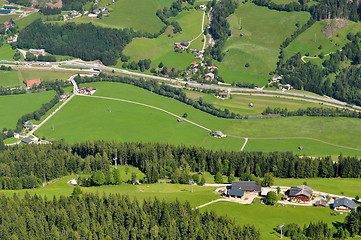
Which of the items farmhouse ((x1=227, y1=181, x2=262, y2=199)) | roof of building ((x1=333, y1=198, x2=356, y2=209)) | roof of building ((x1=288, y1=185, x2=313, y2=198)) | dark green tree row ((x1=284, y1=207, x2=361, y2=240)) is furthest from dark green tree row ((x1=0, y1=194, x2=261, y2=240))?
roof of building ((x1=333, y1=198, x2=356, y2=209))

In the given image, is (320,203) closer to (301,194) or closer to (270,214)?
(301,194)

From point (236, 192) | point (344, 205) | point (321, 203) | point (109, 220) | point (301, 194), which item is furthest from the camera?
point (236, 192)

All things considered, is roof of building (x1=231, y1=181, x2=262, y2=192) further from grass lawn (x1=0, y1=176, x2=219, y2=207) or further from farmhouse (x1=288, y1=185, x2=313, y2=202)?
farmhouse (x1=288, y1=185, x2=313, y2=202)

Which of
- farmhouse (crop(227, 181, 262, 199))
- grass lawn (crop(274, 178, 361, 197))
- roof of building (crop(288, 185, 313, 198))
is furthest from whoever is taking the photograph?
grass lawn (crop(274, 178, 361, 197))

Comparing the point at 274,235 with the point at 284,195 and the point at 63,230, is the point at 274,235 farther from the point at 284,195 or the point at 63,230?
the point at 63,230

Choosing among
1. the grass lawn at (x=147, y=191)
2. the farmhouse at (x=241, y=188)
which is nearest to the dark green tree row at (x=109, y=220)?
the grass lawn at (x=147, y=191)

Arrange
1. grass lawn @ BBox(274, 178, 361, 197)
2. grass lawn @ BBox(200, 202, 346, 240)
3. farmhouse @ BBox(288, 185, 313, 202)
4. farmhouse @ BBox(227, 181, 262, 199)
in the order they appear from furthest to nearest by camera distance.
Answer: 1. grass lawn @ BBox(274, 178, 361, 197)
2. farmhouse @ BBox(227, 181, 262, 199)
3. farmhouse @ BBox(288, 185, 313, 202)
4. grass lawn @ BBox(200, 202, 346, 240)

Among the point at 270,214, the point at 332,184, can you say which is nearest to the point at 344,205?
the point at 270,214
